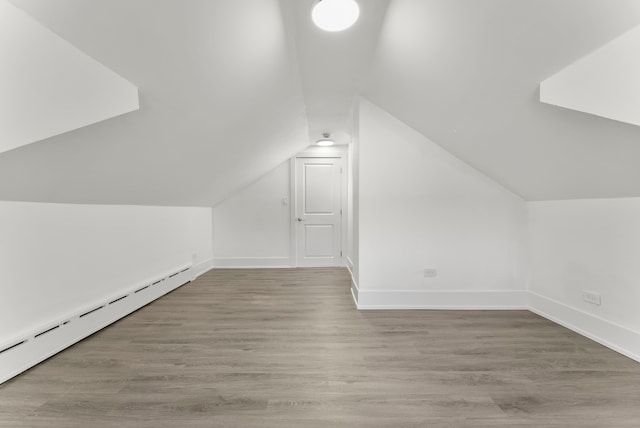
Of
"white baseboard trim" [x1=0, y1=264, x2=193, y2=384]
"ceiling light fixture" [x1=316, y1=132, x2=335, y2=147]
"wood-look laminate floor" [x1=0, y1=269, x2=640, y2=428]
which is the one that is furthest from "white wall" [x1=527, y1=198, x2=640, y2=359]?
"white baseboard trim" [x1=0, y1=264, x2=193, y2=384]

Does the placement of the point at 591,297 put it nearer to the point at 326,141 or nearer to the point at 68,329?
the point at 326,141

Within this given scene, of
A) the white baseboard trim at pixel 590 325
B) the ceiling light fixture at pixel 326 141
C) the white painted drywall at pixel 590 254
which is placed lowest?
the white baseboard trim at pixel 590 325

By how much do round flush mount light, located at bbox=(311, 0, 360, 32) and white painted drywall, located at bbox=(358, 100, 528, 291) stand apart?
1.12 meters

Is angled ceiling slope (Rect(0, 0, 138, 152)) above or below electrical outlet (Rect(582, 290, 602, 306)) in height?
above

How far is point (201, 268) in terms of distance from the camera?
455cm

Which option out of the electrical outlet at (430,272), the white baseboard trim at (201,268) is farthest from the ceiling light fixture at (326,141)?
the white baseboard trim at (201,268)

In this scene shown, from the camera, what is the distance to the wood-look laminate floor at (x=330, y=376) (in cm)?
139

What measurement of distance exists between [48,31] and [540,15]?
1.95 m

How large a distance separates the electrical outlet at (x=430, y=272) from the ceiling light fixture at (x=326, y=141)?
2.54m

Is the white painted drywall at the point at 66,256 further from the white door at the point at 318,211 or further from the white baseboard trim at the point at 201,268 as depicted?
the white door at the point at 318,211

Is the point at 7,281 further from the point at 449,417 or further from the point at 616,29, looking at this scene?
the point at 616,29

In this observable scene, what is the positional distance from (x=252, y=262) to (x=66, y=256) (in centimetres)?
311

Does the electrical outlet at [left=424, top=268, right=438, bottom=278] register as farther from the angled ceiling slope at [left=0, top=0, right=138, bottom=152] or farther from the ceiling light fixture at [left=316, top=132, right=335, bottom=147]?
the angled ceiling slope at [left=0, top=0, right=138, bottom=152]

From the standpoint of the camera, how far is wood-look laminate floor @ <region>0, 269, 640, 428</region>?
139 centimetres
